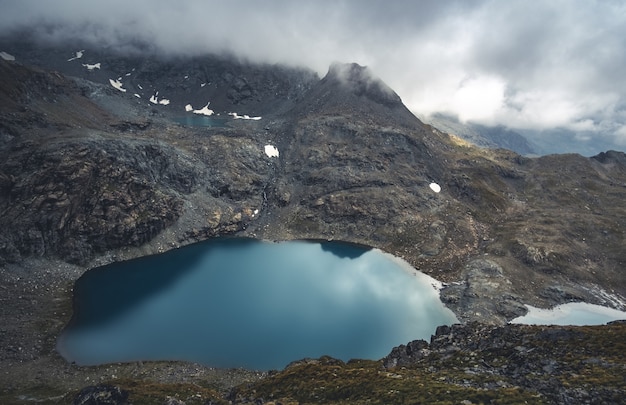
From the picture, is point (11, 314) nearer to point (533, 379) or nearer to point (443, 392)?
point (443, 392)

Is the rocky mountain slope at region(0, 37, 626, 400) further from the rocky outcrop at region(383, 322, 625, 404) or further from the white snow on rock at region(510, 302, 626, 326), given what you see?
the rocky outcrop at region(383, 322, 625, 404)

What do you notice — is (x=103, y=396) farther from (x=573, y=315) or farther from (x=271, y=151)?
(x=271, y=151)

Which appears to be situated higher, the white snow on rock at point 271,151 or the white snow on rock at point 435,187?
the white snow on rock at point 271,151

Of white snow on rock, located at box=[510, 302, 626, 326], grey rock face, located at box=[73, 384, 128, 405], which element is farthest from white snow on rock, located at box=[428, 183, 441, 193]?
grey rock face, located at box=[73, 384, 128, 405]

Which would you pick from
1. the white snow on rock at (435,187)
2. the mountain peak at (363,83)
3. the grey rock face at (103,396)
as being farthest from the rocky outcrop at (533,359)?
the mountain peak at (363,83)

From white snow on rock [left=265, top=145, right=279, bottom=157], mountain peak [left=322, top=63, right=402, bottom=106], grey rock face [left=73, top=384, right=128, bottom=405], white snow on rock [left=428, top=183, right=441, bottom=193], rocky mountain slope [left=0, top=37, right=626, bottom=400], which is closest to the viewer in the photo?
grey rock face [left=73, top=384, right=128, bottom=405]

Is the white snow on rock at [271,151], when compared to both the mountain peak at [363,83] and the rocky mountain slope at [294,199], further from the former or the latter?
the mountain peak at [363,83]
